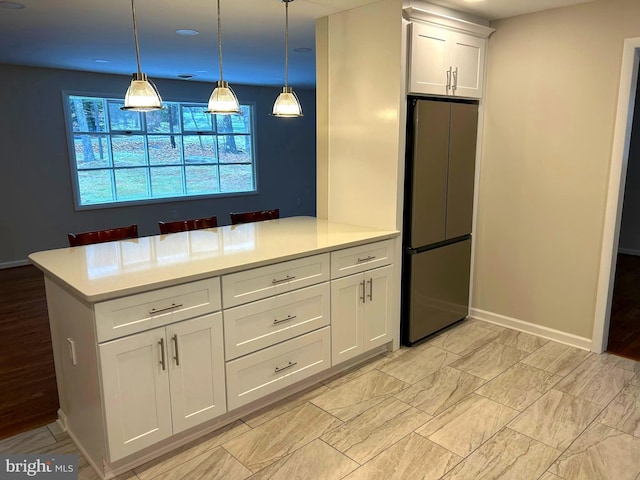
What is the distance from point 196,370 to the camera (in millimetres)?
2250

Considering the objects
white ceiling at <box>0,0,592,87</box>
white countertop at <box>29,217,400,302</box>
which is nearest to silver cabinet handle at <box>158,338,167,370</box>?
white countertop at <box>29,217,400,302</box>

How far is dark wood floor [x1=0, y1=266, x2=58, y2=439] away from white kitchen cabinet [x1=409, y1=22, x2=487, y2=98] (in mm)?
2934

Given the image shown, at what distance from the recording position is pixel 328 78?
3406 millimetres

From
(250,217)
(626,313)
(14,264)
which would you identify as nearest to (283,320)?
(250,217)

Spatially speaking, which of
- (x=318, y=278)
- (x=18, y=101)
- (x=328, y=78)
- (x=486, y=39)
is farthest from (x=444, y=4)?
(x=18, y=101)

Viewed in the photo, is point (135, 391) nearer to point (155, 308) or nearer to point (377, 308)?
point (155, 308)

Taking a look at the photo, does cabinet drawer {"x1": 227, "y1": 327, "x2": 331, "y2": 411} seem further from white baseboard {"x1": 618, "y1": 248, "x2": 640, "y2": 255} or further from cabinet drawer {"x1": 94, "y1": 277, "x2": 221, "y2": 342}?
white baseboard {"x1": 618, "y1": 248, "x2": 640, "y2": 255}

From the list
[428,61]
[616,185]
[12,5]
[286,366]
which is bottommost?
[286,366]

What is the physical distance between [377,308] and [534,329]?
4.54ft

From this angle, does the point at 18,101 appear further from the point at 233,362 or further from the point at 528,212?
the point at 528,212

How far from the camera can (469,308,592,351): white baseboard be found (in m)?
3.43

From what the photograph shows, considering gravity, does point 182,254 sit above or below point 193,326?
above

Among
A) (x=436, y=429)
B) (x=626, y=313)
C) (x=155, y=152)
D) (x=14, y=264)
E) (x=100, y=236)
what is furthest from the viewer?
(x=155, y=152)

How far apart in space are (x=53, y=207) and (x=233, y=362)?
Result: 474 centimetres
